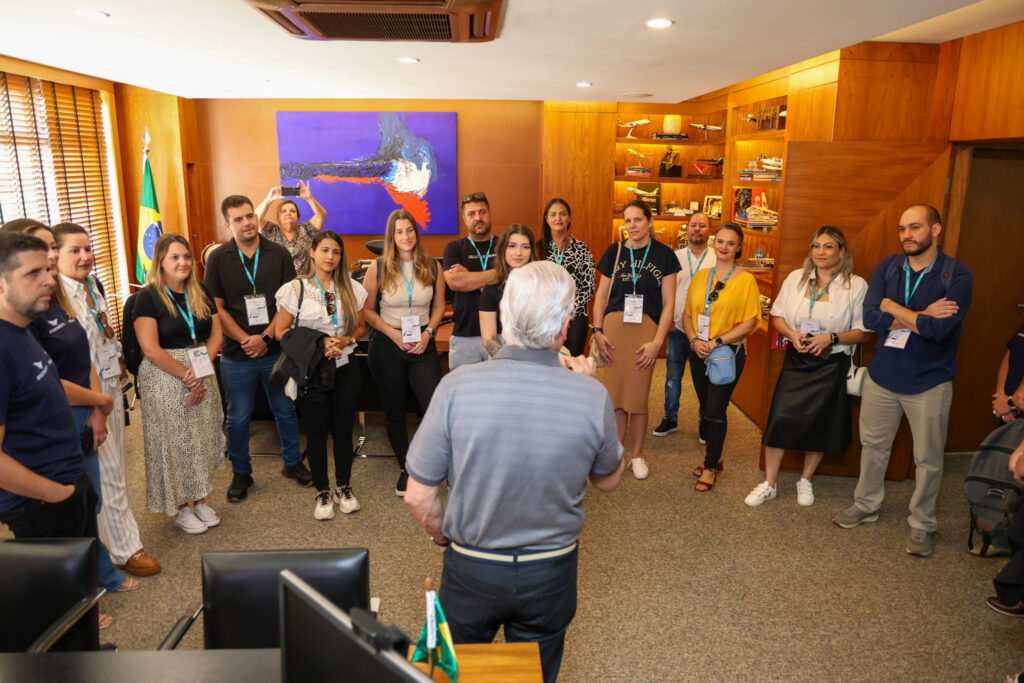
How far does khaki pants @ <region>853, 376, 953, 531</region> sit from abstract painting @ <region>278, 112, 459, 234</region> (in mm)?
4973

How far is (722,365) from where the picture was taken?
4.14 metres

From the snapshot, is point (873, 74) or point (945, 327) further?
point (873, 74)

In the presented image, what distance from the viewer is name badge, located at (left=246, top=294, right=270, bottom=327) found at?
3.87 metres

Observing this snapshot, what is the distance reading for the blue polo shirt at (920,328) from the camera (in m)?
3.45

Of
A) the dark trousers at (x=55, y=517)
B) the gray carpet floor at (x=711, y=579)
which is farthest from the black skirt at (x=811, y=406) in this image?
the dark trousers at (x=55, y=517)

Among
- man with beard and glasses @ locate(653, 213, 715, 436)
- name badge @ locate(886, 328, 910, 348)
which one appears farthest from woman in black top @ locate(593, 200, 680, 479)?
name badge @ locate(886, 328, 910, 348)

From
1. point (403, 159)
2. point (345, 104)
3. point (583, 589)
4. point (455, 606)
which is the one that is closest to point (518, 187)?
point (403, 159)

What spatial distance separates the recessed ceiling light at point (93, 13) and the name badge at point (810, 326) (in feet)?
12.6

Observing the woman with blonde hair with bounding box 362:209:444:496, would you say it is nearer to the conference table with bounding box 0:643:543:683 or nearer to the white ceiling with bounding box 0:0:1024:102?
the white ceiling with bounding box 0:0:1024:102

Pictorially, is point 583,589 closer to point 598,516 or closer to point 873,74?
point 598,516

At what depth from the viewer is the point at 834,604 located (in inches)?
123

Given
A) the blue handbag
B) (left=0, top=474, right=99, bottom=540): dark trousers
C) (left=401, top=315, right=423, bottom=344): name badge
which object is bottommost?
(left=0, top=474, right=99, bottom=540): dark trousers

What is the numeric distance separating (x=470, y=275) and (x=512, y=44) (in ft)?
4.15

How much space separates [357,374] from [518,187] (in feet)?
13.9
